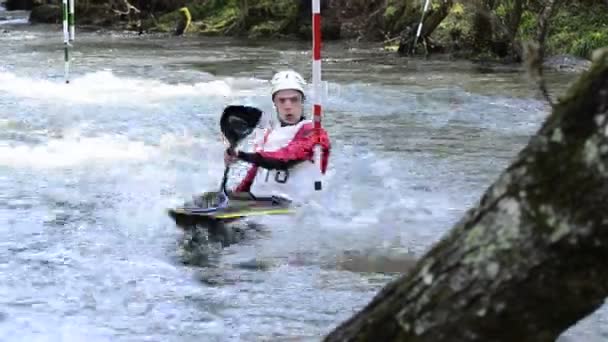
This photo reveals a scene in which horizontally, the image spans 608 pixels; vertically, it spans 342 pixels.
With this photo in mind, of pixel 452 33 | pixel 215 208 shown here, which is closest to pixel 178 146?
pixel 215 208

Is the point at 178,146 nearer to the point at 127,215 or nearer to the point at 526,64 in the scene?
the point at 127,215

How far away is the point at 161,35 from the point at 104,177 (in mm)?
19179

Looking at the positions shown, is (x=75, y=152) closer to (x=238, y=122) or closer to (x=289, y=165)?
(x=238, y=122)

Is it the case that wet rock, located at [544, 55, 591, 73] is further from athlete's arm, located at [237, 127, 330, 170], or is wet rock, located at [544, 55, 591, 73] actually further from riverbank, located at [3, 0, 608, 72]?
athlete's arm, located at [237, 127, 330, 170]

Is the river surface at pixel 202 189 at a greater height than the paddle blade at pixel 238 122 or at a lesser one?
lesser

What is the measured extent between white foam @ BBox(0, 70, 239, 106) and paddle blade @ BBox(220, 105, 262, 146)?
698 centimetres

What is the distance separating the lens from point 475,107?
12758 mm

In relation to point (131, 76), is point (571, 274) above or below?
above

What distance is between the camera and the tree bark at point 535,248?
1.92 m

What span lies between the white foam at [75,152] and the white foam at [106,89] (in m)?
3.03

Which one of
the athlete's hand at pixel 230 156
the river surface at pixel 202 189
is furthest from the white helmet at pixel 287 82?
the river surface at pixel 202 189

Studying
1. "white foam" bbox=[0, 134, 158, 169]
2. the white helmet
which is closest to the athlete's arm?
the white helmet

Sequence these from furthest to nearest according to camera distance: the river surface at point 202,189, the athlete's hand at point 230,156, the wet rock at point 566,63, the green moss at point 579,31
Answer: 1. the green moss at point 579,31
2. the wet rock at point 566,63
3. the athlete's hand at point 230,156
4. the river surface at point 202,189

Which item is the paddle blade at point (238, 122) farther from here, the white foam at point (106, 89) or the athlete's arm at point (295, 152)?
the white foam at point (106, 89)
